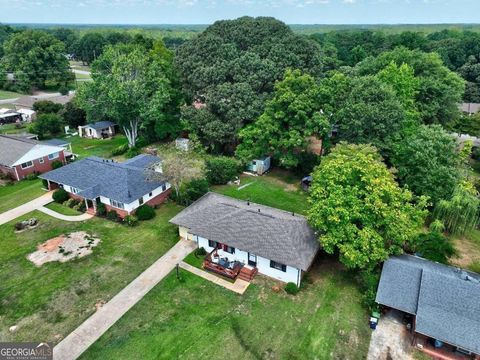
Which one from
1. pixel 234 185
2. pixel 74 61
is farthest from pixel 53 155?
pixel 74 61

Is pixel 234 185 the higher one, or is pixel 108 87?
pixel 108 87

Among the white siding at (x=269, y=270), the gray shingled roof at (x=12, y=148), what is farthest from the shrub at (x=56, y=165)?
the white siding at (x=269, y=270)

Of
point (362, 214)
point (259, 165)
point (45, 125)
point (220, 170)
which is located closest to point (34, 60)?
point (45, 125)

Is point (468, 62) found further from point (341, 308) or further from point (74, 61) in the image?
point (74, 61)

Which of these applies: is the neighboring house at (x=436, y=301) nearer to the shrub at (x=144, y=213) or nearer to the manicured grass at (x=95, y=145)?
the shrub at (x=144, y=213)

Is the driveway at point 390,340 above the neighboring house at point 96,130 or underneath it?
underneath
